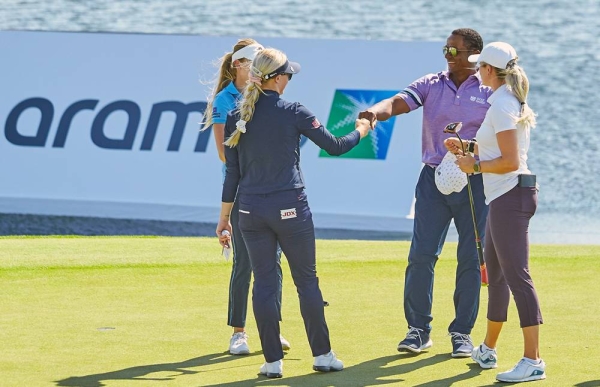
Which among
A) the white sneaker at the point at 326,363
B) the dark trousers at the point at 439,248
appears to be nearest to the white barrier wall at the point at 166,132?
the dark trousers at the point at 439,248

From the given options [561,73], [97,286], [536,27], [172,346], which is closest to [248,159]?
[172,346]

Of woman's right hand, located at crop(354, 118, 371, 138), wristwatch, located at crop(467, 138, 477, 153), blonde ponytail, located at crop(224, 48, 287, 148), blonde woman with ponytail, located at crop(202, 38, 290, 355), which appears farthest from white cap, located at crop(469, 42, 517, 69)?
blonde woman with ponytail, located at crop(202, 38, 290, 355)

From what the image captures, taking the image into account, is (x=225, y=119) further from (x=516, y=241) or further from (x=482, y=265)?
(x=516, y=241)

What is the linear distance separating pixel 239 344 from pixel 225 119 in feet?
4.10

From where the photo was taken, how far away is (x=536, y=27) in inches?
1667

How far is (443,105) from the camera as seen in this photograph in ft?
24.2

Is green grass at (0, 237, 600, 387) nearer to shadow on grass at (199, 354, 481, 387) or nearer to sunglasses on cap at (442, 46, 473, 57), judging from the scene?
shadow on grass at (199, 354, 481, 387)

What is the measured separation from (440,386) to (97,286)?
142 inches

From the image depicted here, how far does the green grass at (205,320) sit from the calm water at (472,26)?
473 inches

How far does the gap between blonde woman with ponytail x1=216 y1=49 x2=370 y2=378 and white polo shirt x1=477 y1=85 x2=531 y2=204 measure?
2.22 ft

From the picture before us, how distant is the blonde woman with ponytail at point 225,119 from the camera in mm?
7305

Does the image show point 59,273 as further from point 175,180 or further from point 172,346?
point 175,180

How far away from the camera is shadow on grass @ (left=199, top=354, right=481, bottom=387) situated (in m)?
6.51

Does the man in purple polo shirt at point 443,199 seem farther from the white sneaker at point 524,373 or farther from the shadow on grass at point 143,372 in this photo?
the shadow on grass at point 143,372
